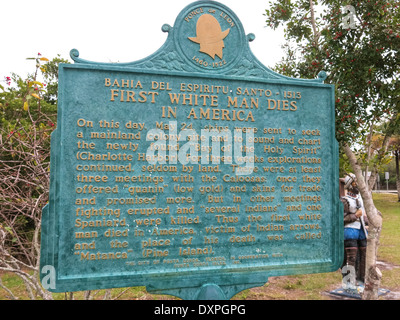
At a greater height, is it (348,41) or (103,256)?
(348,41)

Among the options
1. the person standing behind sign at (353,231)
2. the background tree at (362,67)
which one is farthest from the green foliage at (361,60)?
the person standing behind sign at (353,231)

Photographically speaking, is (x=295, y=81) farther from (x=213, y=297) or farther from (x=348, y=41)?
(x=213, y=297)

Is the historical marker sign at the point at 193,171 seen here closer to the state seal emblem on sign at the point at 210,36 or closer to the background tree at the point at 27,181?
the state seal emblem on sign at the point at 210,36

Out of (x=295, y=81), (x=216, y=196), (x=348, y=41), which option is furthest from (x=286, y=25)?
(x=216, y=196)

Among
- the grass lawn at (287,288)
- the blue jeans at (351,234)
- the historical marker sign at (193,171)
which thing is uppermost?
the historical marker sign at (193,171)

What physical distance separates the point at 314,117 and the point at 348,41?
7.28ft

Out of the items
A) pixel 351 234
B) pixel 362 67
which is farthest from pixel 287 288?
pixel 362 67

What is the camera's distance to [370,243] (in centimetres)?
579

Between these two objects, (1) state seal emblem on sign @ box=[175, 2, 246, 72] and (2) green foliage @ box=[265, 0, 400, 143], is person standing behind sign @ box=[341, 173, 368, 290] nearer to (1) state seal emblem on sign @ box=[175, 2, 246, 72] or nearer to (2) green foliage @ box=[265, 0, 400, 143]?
(2) green foliage @ box=[265, 0, 400, 143]

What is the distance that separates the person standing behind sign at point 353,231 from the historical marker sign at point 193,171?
10.4 feet

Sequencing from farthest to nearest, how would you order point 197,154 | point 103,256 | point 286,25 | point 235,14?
point 286,25 < point 235,14 < point 197,154 < point 103,256

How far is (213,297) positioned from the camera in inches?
141

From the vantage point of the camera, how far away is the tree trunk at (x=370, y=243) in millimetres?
5582

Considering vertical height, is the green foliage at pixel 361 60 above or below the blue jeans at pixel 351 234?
above
